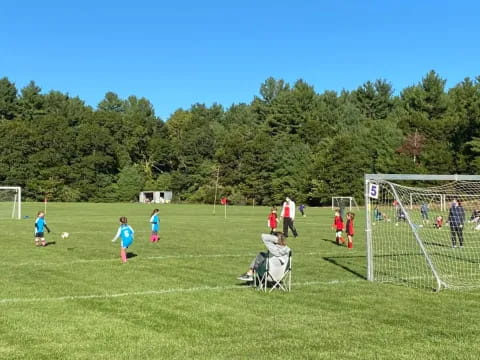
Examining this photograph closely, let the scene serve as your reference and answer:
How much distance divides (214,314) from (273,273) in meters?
2.45

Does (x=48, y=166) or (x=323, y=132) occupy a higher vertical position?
(x=323, y=132)

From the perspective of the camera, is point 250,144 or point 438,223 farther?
point 250,144

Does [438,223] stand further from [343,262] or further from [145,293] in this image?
[145,293]

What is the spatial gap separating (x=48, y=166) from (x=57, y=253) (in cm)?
7926

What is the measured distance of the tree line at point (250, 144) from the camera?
75.8 meters

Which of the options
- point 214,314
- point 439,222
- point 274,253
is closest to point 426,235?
point 439,222

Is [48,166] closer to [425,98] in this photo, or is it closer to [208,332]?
[425,98]

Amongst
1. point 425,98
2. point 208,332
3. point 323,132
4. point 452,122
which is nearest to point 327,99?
point 323,132

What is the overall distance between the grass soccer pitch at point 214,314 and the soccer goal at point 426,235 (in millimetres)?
988

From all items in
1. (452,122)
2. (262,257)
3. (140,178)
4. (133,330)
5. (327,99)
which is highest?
(327,99)

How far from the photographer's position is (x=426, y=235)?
1024 inches

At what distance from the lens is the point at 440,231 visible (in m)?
27.3

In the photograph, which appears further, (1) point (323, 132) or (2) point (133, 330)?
(1) point (323, 132)

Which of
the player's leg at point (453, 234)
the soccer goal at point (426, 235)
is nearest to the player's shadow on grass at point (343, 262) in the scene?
the soccer goal at point (426, 235)
